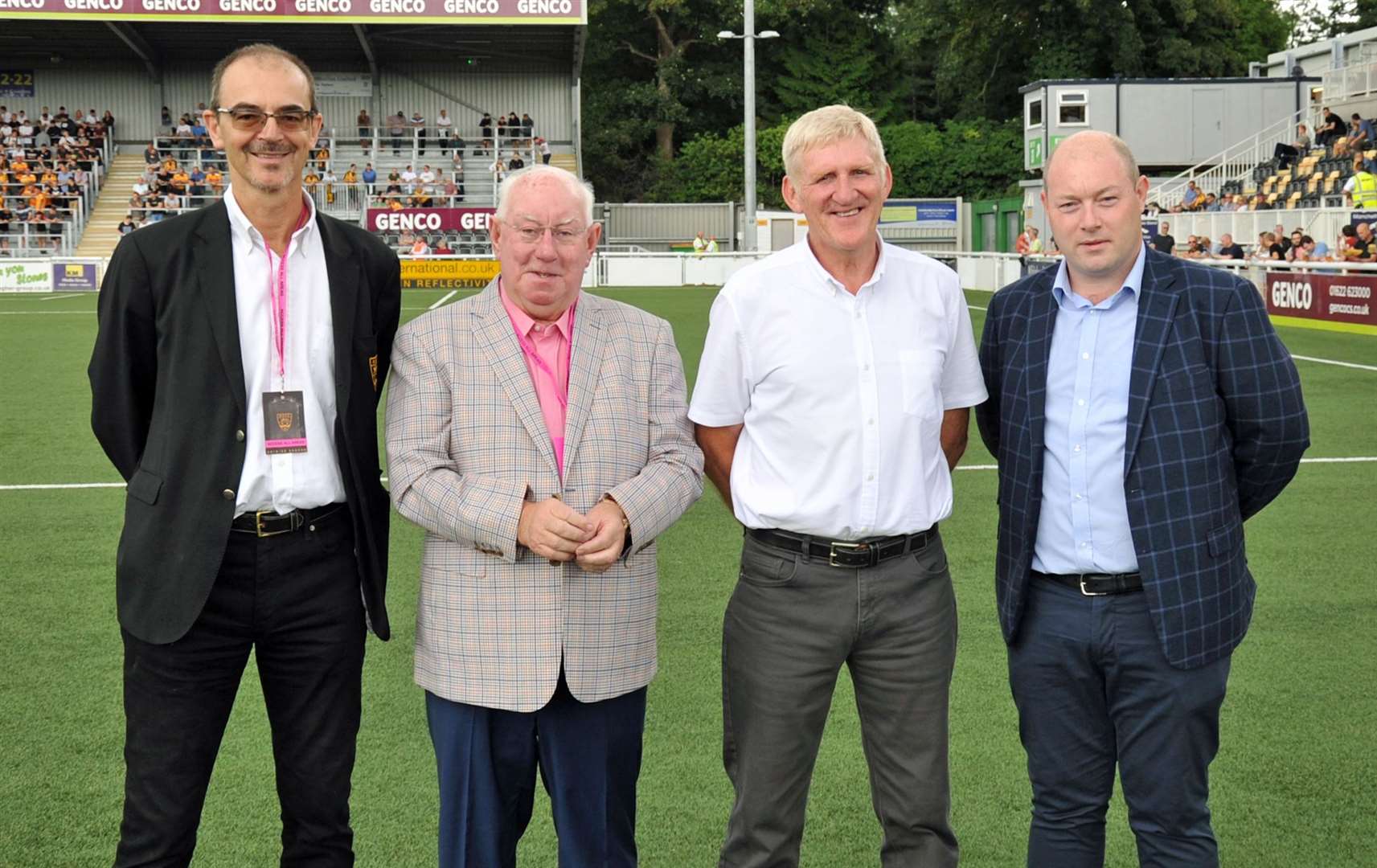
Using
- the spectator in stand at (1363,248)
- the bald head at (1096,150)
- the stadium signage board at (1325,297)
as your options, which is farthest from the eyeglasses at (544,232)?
the spectator in stand at (1363,248)

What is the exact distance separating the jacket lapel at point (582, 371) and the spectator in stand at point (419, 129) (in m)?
39.0

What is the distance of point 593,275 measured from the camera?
31.3 meters

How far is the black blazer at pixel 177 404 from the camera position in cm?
289

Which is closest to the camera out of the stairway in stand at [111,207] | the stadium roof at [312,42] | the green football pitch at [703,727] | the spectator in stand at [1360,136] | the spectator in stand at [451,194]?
the green football pitch at [703,727]

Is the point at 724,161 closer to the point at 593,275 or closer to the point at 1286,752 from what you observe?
the point at 593,275

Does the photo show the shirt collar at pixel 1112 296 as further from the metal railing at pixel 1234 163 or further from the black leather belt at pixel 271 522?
the metal railing at pixel 1234 163

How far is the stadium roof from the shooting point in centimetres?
3872

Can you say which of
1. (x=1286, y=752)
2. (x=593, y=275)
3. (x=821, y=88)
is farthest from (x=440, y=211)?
(x=1286, y=752)

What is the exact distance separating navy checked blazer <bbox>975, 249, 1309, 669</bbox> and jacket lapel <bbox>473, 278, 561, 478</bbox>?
3.38 ft

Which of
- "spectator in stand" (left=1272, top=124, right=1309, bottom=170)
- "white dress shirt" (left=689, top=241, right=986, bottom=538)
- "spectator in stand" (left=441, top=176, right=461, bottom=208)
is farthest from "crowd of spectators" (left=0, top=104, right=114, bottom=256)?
"white dress shirt" (left=689, top=241, right=986, bottom=538)

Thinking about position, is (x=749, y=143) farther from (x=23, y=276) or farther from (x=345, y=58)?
(x=23, y=276)

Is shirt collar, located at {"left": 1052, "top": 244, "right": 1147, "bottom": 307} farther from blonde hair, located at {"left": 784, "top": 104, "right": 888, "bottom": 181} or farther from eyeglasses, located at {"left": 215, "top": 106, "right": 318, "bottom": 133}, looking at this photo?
eyeglasses, located at {"left": 215, "top": 106, "right": 318, "bottom": 133}

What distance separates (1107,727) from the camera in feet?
10.1

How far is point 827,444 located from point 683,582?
11.7 ft
